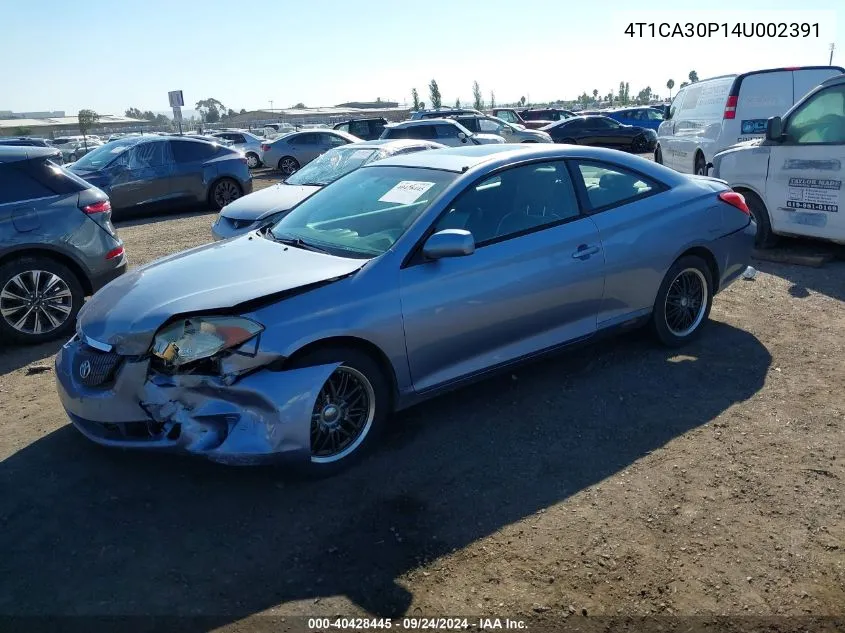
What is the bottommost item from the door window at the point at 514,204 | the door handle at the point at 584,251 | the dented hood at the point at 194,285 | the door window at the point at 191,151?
the door handle at the point at 584,251

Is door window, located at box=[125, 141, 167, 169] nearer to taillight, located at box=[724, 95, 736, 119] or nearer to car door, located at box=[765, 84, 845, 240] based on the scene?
taillight, located at box=[724, 95, 736, 119]

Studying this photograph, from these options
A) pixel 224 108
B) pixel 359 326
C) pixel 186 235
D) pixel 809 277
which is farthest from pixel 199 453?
pixel 224 108

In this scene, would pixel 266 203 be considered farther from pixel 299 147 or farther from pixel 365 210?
pixel 299 147

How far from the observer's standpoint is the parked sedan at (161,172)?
42.9 feet

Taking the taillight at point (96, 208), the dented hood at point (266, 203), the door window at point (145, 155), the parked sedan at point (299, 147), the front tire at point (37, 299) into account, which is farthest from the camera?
the parked sedan at point (299, 147)

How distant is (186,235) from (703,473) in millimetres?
9594

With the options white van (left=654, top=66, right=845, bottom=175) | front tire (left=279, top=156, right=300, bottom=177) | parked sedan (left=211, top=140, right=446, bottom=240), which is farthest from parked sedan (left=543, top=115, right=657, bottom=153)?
parked sedan (left=211, top=140, right=446, bottom=240)

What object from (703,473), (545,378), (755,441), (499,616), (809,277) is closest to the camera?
(499,616)

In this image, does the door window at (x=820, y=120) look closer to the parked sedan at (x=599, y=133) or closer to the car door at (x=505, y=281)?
the car door at (x=505, y=281)

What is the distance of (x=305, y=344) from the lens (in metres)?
3.47

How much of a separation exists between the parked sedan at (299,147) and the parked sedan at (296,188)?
1176cm

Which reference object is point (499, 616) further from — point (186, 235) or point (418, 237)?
point (186, 235)

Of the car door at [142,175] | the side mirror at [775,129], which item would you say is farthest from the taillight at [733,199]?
the car door at [142,175]

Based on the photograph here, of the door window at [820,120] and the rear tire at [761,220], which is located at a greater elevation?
the door window at [820,120]
